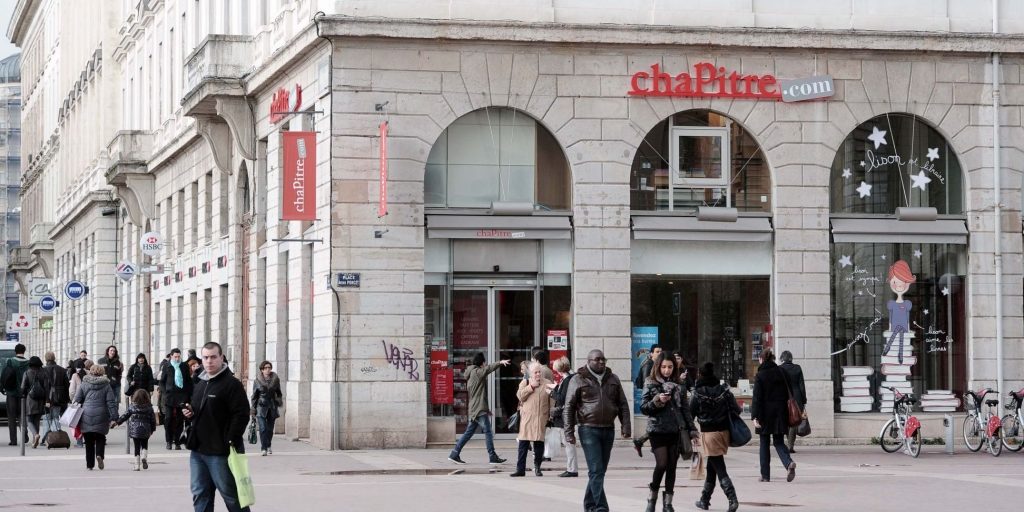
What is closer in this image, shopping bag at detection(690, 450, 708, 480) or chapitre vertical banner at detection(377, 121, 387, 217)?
shopping bag at detection(690, 450, 708, 480)

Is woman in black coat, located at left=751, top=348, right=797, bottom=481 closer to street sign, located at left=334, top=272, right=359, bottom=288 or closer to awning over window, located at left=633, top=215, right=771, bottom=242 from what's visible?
awning over window, located at left=633, top=215, right=771, bottom=242

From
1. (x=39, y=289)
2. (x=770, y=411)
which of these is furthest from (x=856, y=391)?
(x=39, y=289)

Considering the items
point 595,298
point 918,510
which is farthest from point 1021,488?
point 595,298

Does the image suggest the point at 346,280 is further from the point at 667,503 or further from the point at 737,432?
the point at 667,503

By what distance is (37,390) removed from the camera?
3291 centimetres

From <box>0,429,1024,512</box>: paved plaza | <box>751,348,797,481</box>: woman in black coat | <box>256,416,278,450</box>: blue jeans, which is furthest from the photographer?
<box>256,416,278,450</box>: blue jeans

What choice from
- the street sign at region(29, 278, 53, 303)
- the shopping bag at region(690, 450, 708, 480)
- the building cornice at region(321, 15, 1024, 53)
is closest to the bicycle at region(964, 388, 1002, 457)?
the building cornice at region(321, 15, 1024, 53)

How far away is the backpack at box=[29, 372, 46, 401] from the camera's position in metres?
32.8

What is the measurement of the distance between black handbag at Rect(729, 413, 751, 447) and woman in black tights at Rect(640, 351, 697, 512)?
85 centimetres

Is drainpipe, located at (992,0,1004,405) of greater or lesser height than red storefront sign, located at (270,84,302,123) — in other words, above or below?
below

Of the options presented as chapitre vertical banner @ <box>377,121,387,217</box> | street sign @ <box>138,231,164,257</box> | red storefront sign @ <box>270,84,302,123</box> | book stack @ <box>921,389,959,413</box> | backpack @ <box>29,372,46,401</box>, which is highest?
red storefront sign @ <box>270,84,302,123</box>

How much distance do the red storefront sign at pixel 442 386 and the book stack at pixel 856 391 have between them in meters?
6.86

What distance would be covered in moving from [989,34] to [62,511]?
63.7 feet

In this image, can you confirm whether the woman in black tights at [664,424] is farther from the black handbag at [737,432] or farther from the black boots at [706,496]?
the black handbag at [737,432]
